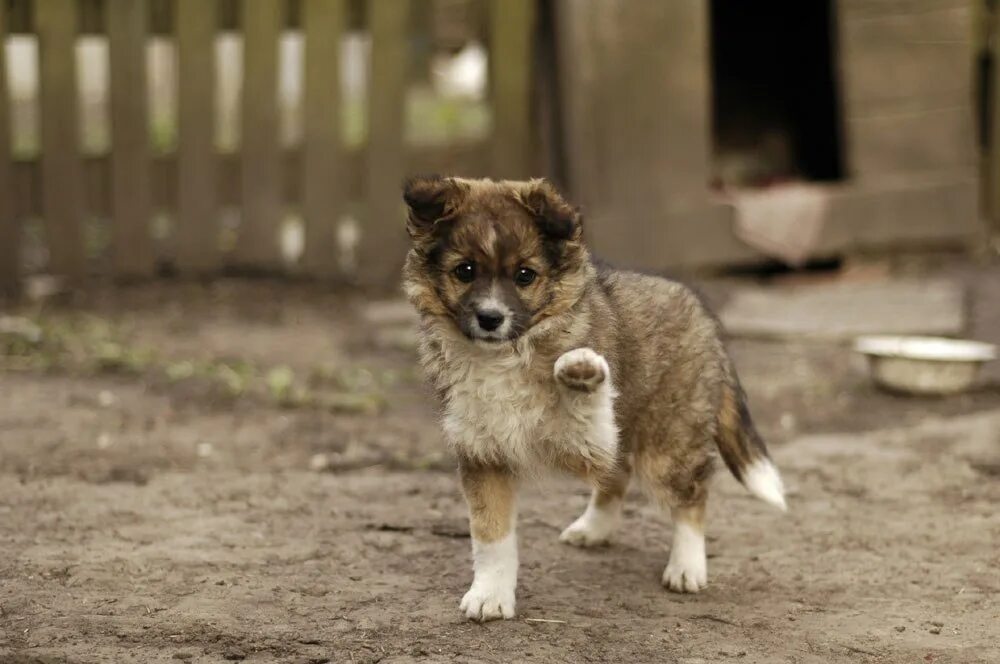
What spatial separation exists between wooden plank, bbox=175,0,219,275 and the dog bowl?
178 inches

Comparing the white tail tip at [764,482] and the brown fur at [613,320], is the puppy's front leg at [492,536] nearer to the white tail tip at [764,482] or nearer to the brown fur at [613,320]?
the brown fur at [613,320]

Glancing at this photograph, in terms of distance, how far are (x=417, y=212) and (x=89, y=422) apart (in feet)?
10.2

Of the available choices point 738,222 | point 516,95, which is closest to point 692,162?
point 738,222

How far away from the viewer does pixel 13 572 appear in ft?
15.4

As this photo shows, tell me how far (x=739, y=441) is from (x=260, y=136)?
543 centimetres

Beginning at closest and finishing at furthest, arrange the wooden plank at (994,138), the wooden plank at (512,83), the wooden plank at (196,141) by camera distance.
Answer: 1. the wooden plank at (196,141)
2. the wooden plank at (512,83)
3. the wooden plank at (994,138)

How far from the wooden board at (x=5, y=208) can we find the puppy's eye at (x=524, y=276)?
591 cm

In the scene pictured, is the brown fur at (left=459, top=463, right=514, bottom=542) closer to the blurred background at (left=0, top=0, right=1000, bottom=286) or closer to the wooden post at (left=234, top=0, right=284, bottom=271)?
the blurred background at (left=0, top=0, right=1000, bottom=286)

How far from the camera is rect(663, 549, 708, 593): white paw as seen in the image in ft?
15.6

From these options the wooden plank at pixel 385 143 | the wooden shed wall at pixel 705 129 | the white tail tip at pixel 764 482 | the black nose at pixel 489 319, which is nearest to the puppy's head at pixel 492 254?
the black nose at pixel 489 319

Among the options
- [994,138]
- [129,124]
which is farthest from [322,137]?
[994,138]

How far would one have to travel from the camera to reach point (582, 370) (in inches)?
163

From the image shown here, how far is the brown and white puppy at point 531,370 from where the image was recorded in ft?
13.8

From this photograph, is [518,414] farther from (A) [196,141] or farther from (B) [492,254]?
(A) [196,141]
